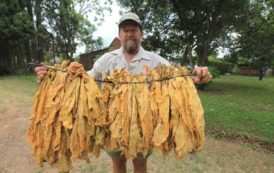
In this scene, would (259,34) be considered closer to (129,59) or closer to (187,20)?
(187,20)

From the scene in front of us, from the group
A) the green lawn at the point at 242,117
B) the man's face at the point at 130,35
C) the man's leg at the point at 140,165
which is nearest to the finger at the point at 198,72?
the man's face at the point at 130,35

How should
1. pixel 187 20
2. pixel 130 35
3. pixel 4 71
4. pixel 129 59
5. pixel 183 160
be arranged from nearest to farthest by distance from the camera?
pixel 130 35, pixel 129 59, pixel 183 160, pixel 187 20, pixel 4 71

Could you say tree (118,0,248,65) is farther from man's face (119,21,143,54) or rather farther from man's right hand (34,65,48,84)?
man's right hand (34,65,48,84)

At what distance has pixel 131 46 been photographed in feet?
9.23

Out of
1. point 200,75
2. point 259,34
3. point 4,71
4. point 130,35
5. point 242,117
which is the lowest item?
point 242,117

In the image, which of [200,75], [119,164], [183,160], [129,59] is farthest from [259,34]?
[200,75]

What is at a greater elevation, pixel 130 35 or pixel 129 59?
pixel 130 35

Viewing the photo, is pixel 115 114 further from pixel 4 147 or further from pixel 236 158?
pixel 4 147

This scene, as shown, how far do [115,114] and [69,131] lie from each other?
0.33 m

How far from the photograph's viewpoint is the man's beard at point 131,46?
2.80 meters

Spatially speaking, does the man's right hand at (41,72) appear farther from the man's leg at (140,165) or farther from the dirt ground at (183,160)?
the dirt ground at (183,160)

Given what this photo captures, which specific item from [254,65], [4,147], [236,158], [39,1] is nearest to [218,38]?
[254,65]

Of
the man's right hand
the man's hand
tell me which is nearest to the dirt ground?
the man's hand

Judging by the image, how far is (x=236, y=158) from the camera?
5504mm
